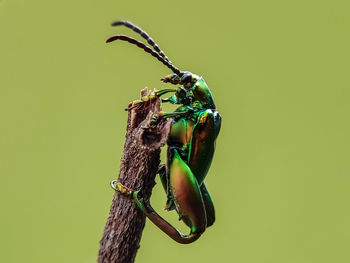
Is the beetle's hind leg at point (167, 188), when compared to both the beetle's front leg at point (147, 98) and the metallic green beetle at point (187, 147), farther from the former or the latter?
the beetle's front leg at point (147, 98)

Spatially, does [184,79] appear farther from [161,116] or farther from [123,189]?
[123,189]

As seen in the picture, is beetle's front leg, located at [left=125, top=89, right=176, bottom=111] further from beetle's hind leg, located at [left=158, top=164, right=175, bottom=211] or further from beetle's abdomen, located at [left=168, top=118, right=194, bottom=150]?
beetle's hind leg, located at [left=158, top=164, right=175, bottom=211]

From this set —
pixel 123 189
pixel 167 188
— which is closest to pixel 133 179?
pixel 123 189

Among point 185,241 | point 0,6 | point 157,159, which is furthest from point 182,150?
point 0,6

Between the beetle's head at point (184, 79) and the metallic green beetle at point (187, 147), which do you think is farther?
the beetle's head at point (184, 79)

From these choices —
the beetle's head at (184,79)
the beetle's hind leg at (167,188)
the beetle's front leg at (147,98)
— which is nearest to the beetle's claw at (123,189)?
the beetle's hind leg at (167,188)

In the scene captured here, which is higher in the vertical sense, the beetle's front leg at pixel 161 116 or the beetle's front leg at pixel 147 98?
the beetle's front leg at pixel 147 98

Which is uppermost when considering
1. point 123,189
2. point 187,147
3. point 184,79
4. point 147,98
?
point 184,79

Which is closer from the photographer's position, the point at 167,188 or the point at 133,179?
the point at 133,179
